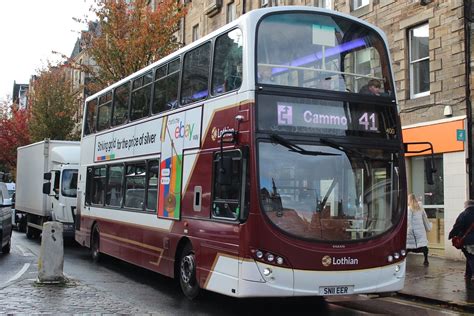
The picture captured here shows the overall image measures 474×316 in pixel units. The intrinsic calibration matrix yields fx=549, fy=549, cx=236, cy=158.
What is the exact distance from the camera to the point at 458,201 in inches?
544

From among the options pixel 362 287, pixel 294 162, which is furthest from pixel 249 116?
pixel 362 287

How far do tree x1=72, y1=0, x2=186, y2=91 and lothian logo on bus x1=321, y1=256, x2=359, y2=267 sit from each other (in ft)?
57.4

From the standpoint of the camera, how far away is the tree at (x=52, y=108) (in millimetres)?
38594

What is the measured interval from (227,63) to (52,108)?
109ft

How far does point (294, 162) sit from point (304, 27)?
6.62 feet

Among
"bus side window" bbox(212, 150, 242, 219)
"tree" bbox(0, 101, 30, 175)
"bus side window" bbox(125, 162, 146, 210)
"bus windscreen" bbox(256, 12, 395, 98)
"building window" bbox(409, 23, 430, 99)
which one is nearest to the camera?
"bus side window" bbox(212, 150, 242, 219)

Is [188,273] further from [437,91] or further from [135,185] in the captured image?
[437,91]

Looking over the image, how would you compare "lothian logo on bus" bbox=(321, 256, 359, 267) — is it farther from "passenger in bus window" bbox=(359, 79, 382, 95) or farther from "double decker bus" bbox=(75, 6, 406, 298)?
"passenger in bus window" bbox=(359, 79, 382, 95)

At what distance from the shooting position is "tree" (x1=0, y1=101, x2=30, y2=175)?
1799 inches

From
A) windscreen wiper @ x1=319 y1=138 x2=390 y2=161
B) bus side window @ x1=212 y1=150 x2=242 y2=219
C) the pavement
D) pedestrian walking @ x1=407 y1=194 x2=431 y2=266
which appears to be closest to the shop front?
the pavement

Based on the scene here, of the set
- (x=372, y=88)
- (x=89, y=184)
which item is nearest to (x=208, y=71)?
(x=372, y=88)

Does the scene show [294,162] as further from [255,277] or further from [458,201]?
[458,201]

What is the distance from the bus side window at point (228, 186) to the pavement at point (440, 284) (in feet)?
13.3

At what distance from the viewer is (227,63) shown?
8.09 metres
